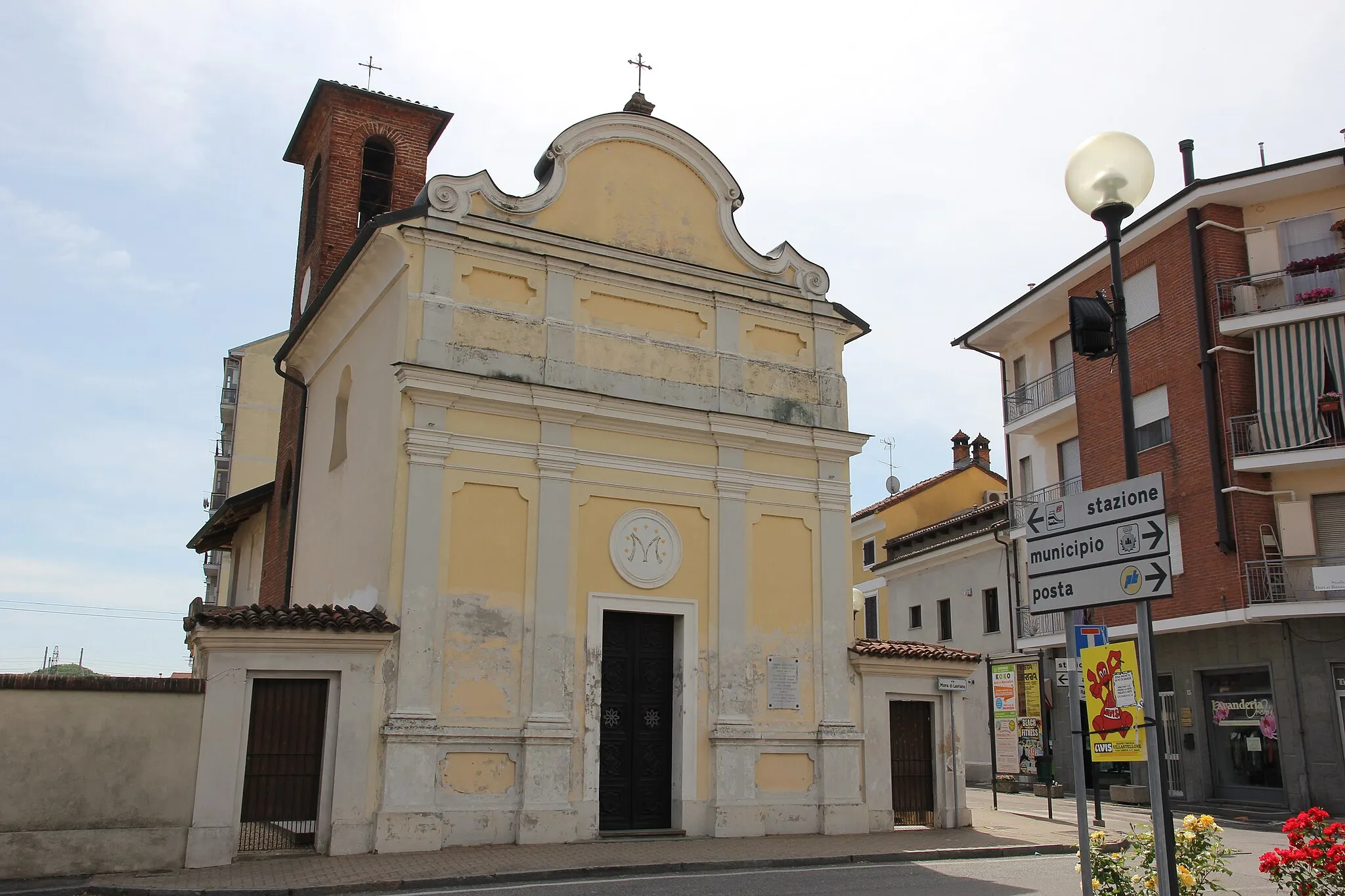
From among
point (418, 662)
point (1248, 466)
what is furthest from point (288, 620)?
point (1248, 466)

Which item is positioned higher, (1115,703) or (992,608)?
(992,608)

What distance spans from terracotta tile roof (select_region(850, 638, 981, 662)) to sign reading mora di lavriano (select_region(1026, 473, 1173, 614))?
362 inches

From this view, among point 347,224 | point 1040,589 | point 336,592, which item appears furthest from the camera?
point 347,224

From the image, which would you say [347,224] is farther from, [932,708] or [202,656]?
[932,708]

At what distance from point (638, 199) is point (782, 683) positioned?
7.53 meters

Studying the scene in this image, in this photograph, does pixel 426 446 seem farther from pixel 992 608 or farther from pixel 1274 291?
pixel 992 608

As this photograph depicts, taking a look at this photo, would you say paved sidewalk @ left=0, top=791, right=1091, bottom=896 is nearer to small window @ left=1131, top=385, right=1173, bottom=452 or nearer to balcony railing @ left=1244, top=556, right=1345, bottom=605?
balcony railing @ left=1244, top=556, right=1345, bottom=605

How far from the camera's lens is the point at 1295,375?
2106 cm

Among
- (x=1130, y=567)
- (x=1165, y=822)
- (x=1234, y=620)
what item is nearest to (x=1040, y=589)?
(x=1130, y=567)

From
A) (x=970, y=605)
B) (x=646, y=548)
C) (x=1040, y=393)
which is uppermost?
(x=1040, y=393)

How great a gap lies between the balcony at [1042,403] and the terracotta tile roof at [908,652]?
1144 centimetres

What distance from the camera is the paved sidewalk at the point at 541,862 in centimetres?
1036

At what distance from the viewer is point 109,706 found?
11.8 meters

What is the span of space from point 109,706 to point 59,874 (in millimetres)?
1693
